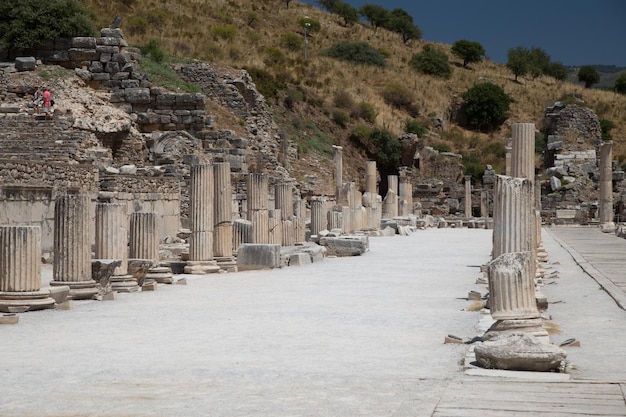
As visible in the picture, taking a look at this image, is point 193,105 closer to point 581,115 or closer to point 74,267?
point 74,267

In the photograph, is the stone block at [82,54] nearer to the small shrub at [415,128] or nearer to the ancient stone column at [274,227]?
the ancient stone column at [274,227]

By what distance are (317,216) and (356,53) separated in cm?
5078

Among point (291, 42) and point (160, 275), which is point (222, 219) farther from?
point (291, 42)

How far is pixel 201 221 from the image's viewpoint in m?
18.5

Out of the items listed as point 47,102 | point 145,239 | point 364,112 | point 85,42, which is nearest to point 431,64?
point 364,112

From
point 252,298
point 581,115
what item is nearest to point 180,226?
Result: point 252,298

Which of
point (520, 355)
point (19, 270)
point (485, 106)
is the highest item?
point (485, 106)

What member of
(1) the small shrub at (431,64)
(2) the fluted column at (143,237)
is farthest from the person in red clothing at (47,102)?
(1) the small shrub at (431,64)

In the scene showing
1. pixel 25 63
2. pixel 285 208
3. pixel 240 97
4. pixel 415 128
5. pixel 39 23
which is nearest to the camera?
pixel 285 208

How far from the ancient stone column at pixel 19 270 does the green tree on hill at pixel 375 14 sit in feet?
296

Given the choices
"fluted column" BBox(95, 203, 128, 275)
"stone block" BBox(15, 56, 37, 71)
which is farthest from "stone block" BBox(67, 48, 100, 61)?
"fluted column" BBox(95, 203, 128, 275)

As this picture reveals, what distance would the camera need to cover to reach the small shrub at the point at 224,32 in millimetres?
57531

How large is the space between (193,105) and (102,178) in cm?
1056

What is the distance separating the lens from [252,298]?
13953mm
